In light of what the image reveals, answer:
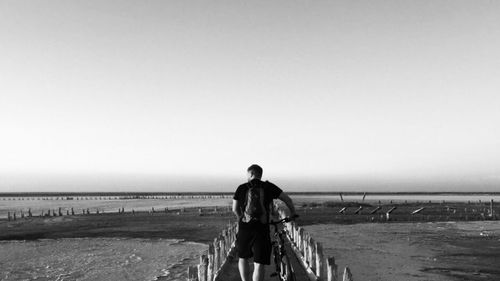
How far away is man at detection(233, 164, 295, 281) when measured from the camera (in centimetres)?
759

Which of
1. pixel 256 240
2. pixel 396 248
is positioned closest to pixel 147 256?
pixel 396 248

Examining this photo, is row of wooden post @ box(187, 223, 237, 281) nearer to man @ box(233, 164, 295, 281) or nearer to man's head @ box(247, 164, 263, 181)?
man @ box(233, 164, 295, 281)

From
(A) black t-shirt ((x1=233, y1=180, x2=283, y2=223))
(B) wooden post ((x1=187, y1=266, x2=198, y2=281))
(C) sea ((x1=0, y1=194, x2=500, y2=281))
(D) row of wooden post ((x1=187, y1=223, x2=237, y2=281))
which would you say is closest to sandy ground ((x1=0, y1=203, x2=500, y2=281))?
(C) sea ((x1=0, y1=194, x2=500, y2=281))

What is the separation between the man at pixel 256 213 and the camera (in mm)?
7594

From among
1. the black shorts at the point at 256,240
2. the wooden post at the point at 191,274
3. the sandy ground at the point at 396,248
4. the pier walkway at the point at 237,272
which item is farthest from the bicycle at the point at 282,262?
the sandy ground at the point at 396,248

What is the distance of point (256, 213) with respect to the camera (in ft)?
25.1

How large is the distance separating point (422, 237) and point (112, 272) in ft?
64.8

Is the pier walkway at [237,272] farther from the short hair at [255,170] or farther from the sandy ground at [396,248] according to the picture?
the short hair at [255,170]

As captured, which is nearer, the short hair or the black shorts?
the short hair

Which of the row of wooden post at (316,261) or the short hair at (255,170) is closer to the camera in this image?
the short hair at (255,170)

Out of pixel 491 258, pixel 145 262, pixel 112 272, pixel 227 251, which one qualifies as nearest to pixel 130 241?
pixel 145 262

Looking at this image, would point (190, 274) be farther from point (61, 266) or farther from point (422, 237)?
point (422, 237)

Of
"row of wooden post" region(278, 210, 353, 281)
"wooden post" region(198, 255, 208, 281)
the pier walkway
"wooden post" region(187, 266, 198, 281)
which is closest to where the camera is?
"wooden post" region(187, 266, 198, 281)

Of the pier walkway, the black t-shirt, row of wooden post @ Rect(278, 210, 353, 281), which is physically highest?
the black t-shirt
